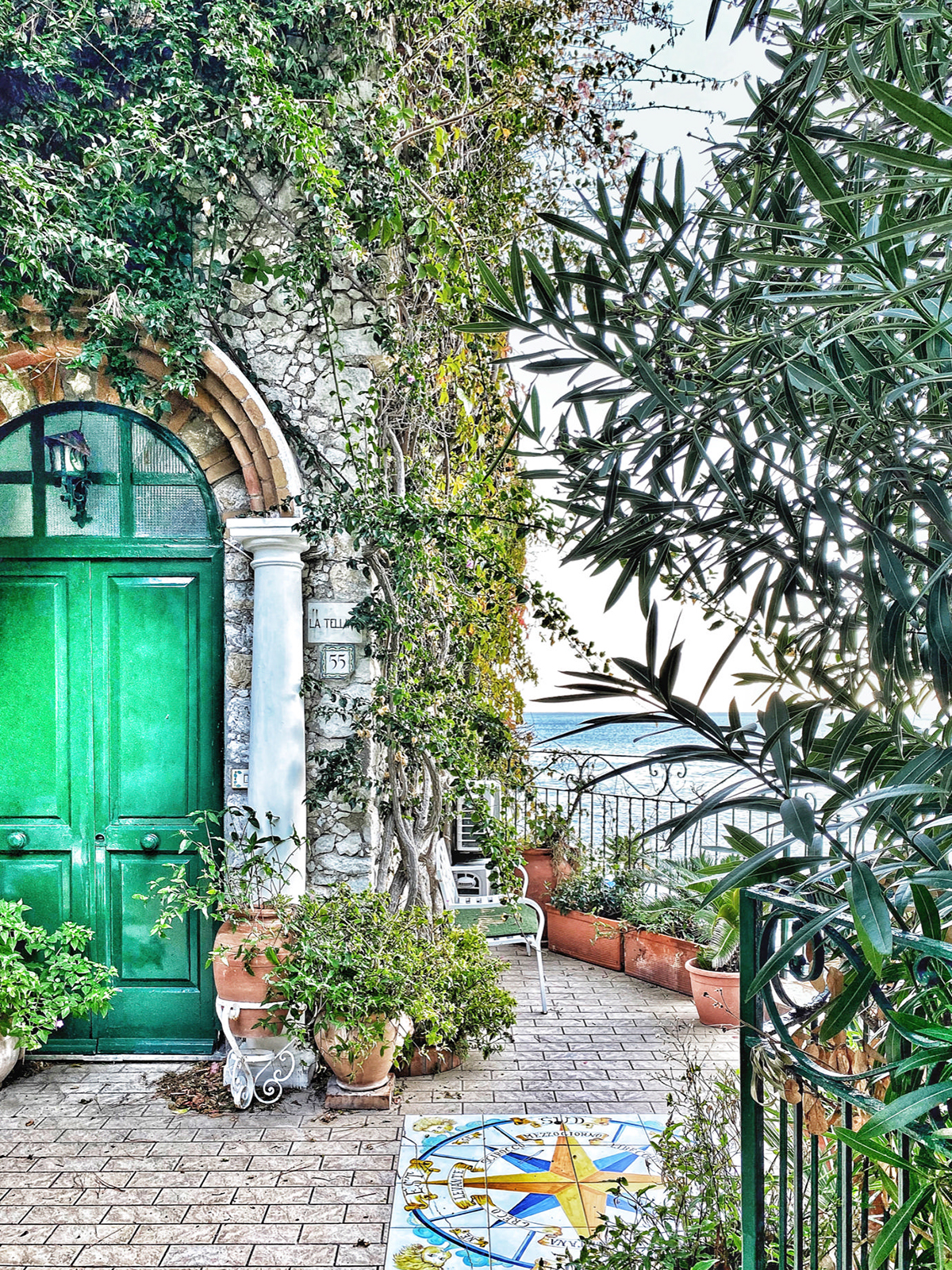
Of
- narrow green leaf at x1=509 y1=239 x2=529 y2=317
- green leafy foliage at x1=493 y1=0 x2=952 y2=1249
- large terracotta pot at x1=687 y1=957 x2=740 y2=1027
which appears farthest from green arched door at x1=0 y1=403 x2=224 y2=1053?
narrow green leaf at x1=509 y1=239 x2=529 y2=317

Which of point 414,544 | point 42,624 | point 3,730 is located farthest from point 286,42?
point 3,730

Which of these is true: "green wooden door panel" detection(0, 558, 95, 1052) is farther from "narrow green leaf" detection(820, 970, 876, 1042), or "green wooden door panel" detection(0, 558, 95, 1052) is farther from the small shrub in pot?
"narrow green leaf" detection(820, 970, 876, 1042)

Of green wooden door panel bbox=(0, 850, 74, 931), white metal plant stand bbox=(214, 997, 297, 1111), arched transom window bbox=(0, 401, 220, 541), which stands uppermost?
arched transom window bbox=(0, 401, 220, 541)

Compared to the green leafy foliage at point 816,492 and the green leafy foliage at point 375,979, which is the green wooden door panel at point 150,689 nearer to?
the green leafy foliage at point 375,979

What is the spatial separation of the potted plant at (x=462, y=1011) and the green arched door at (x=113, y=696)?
102 centimetres

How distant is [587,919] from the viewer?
221 inches

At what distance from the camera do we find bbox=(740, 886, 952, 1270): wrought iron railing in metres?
0.92

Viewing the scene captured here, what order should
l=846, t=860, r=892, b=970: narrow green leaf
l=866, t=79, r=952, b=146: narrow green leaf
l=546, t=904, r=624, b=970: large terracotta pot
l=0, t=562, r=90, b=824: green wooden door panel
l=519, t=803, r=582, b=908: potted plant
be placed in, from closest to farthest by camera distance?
l=866, t=79, r=952, b=146: narrow green leaf
l=846, t=860, r=892, b=970: narrow green leaf
l=0, t=562, r=90, b=824: green wooden door panel
l=546, t=904, r=624, b=970: large terracotta pot
l=519, t=803, r=582, b=908: potted plant

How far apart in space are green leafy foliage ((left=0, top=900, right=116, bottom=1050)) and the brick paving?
13.4 inches

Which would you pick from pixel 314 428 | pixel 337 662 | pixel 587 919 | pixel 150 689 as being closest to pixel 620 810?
pixel 587 919

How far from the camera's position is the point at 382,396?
401 centimetres

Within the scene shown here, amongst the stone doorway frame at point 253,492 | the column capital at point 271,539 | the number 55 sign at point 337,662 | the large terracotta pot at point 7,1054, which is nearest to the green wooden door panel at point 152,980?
the large terracotta pot at point 7,1054

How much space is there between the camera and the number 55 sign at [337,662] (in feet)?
13.2

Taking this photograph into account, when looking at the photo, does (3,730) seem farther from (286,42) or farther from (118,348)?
(286,42)
